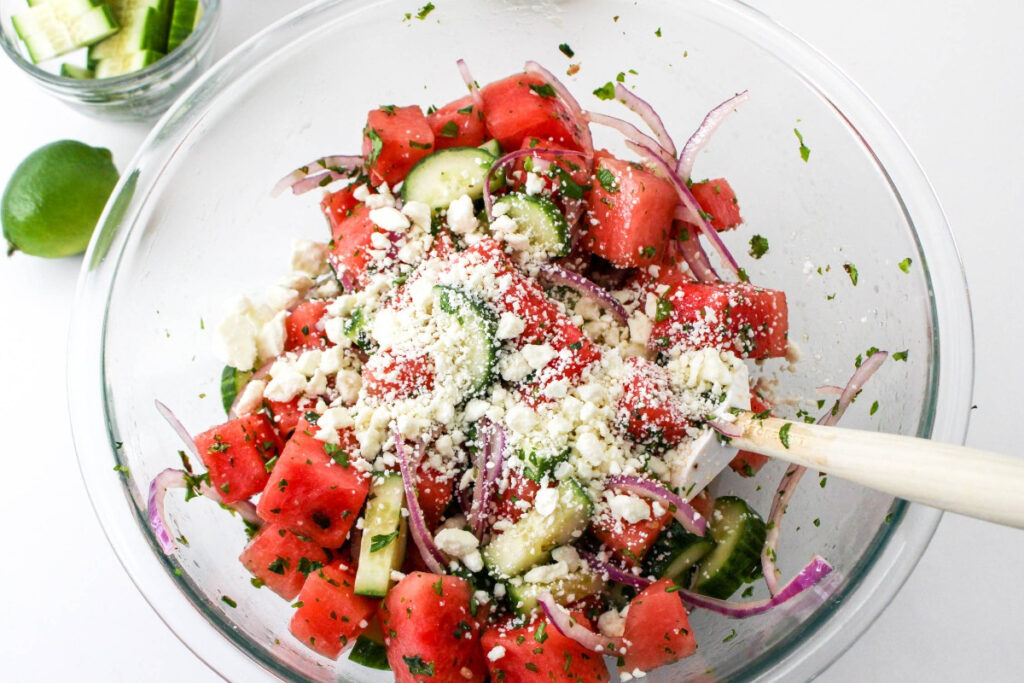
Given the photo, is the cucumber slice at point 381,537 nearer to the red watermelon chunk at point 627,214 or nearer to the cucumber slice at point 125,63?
the red watermelon chunk at point 627,214

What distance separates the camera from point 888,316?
195 cm

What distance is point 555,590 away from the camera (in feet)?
5.54

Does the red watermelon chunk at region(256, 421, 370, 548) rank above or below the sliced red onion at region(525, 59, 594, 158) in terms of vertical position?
below

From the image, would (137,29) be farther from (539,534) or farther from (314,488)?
(539,534)

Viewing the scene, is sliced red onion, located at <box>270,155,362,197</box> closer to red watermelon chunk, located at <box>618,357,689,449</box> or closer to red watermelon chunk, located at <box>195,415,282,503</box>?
red watermelon chunk, located at <box>195,415,282,503</box>

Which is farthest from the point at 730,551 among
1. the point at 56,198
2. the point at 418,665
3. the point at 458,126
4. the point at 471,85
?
the point at 56,198

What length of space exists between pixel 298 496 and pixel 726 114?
1307 mm

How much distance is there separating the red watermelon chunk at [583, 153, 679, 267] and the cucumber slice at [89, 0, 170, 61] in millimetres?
1410

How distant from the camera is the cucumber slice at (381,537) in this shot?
171 centimetres

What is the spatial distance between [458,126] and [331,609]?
3.65 feet

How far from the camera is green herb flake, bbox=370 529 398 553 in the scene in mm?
1720

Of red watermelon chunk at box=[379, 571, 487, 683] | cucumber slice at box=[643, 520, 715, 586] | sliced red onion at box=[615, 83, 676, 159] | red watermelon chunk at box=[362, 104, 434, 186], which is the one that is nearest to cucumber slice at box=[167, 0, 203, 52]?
red watermelon chunk at box=[362, 104, 434, 186]

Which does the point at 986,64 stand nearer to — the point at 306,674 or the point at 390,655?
the point at 390,655

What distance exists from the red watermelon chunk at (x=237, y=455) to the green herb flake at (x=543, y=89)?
3.24 feet
